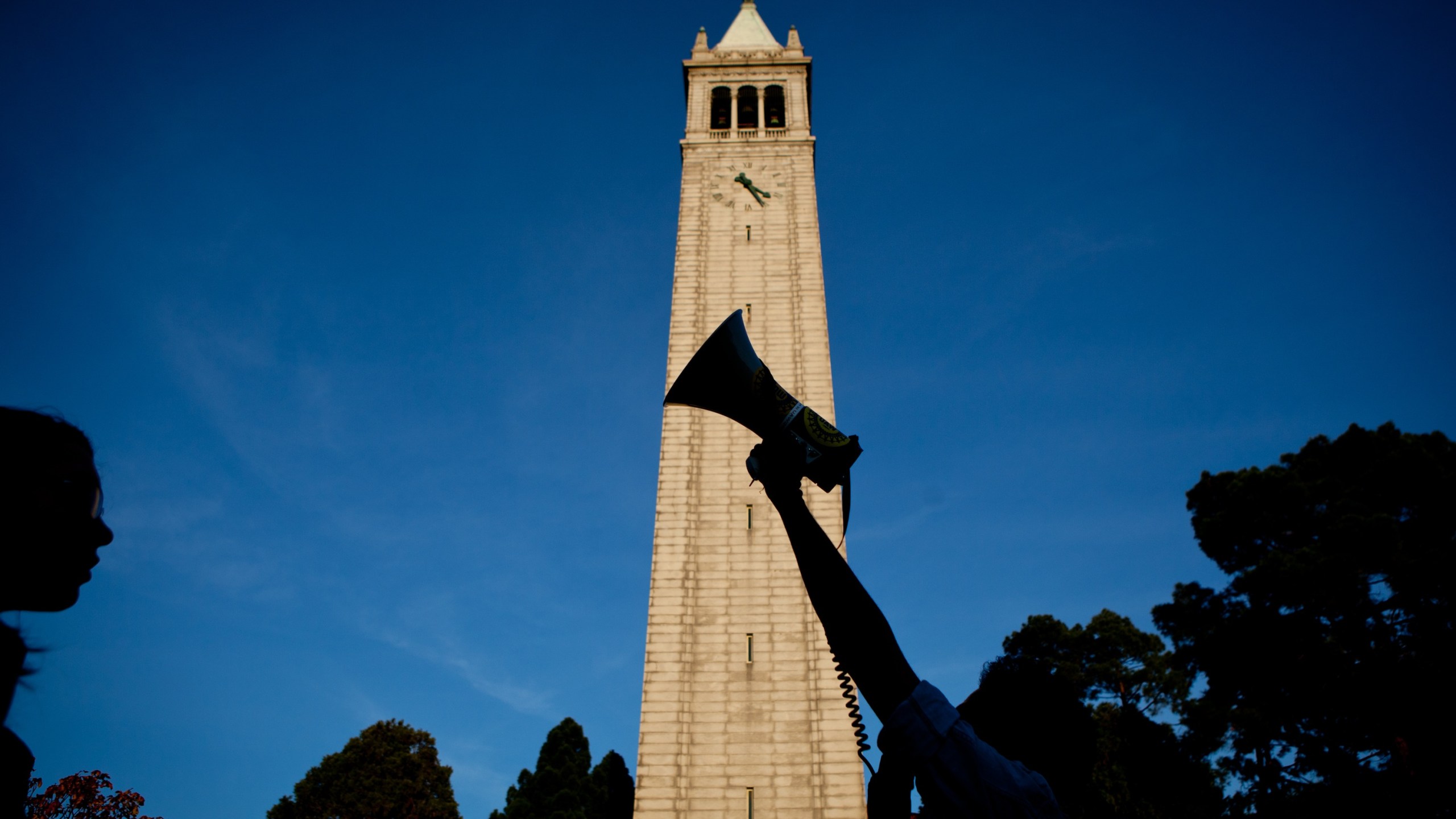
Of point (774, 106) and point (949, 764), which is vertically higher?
point (774, 106)

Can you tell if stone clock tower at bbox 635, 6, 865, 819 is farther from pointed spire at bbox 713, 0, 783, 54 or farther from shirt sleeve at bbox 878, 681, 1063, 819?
shirt sleeve at bbox 878, 681, 1063, 819

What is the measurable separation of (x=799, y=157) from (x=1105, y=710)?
23466 millimetres

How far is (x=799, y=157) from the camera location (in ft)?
104

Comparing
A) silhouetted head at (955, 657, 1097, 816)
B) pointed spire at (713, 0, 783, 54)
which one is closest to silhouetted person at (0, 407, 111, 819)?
silhouetted head at (955, 657, 1097, 816)

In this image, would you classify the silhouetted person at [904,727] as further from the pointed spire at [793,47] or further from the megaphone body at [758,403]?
the pointed spire at [793,47]

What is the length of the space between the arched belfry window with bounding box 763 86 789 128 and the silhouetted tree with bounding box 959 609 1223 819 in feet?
73.6

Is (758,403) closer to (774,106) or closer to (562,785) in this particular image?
(774,106)

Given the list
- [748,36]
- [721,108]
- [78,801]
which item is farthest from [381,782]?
[748,36]

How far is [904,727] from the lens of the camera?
7.61 feet

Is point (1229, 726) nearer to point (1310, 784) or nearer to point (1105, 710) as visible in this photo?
point (1310, 784)

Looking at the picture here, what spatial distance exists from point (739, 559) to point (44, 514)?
2041cm

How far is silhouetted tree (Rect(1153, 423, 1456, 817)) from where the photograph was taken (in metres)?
21.5

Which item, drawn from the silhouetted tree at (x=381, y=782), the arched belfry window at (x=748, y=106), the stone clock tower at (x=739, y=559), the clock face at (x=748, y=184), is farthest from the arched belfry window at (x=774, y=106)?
the silhouetted tree at (x=381, y=782)

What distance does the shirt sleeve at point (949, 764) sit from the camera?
7.51ft
